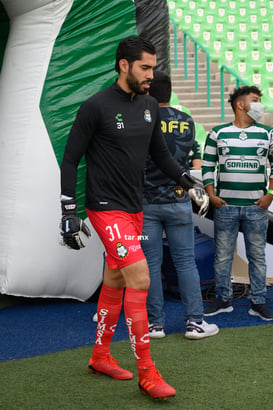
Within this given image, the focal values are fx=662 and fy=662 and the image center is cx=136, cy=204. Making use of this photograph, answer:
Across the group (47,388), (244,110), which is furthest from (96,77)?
(47,388)

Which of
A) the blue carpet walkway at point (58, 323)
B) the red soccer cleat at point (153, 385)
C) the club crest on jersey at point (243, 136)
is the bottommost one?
the blue carpet walkway at point (58, 323)

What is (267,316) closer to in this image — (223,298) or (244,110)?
(223,298)

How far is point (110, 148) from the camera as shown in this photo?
3.04 meters

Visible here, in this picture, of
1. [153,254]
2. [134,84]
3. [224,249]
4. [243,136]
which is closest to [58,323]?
[153,254]

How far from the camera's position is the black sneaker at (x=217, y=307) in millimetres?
4500

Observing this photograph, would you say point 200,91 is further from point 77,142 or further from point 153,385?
point 153,385

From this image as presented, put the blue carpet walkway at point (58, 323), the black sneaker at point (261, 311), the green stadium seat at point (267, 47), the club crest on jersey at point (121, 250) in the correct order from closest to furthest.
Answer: the club crest on jersey at point (121, 250) < the blue carpet walkway at point (58, 323) < the black sneaker at point (261, 311) < the green stadium seat at point (267, 47)

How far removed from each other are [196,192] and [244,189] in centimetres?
120

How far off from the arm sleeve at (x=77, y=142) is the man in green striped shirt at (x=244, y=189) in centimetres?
160

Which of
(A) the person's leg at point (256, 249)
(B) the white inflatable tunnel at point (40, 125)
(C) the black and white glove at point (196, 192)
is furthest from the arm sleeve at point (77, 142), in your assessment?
(A) the person's leg at point (256, 249)

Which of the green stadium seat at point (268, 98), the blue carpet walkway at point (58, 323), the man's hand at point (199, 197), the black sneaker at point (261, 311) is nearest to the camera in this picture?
the man's hand at point (199, 197)

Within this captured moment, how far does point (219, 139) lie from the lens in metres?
4.42

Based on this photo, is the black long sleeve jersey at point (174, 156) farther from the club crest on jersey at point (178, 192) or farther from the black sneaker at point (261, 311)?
the black sneaker at point (261, 311)

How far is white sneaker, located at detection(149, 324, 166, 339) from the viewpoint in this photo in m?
3.97
